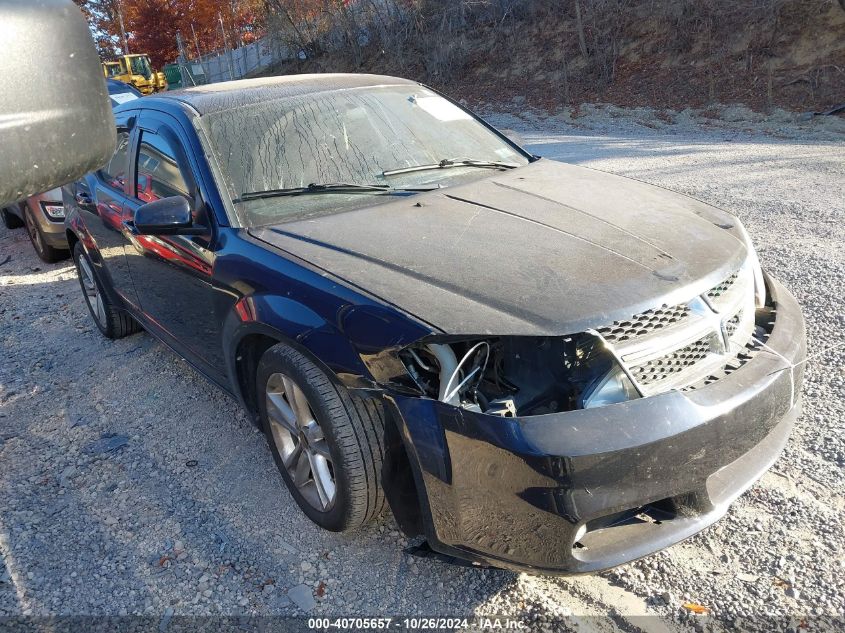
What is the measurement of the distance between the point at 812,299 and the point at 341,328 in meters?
3.39

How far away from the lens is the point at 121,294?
4.46 metres

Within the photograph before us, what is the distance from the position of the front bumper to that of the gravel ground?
13.6 inches

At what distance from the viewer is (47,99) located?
4.13ft

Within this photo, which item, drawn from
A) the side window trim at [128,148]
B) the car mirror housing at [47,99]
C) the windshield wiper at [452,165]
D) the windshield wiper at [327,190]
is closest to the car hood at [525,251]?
the windshield wiper at [327,190]

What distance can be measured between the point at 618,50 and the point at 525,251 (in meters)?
17.4

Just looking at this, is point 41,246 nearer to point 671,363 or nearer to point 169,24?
point 671,363

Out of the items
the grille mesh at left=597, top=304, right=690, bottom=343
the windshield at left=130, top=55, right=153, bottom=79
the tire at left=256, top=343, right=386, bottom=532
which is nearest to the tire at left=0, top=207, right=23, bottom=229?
the tire at left=256, top=343, right=386, bottom=532

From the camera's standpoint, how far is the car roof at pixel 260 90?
361 cm

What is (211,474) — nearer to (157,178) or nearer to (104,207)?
(157,178)

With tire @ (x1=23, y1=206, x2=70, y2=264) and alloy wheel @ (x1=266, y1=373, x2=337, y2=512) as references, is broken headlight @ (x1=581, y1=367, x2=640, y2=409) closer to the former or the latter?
alloy wheel @ (x1=266, y1=373, x2=337, y2=512)

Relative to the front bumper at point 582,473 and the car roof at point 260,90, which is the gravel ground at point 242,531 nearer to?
the front bumper at point 582,473

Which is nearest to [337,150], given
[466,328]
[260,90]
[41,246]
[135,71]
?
[260,90]

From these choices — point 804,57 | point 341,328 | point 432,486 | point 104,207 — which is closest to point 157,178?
point 104,207

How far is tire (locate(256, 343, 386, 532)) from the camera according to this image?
2494mm
